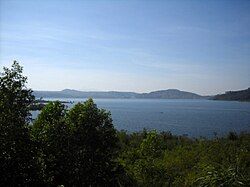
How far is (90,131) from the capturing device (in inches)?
738

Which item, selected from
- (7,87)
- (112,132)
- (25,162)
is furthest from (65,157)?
(7,87)

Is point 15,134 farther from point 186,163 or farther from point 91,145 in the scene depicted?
point 186,163

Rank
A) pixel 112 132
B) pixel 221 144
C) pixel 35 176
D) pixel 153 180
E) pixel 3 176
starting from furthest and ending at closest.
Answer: pixel 221 144 → pixel 153 180 → pixel 112 132 → pixel 35 176 → pixel 3 176

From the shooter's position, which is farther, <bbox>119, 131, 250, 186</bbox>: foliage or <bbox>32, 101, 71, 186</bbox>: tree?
<bbox>32, 101, 71, 186</bbox>: tree

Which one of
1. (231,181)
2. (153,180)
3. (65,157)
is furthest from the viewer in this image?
(153,180)

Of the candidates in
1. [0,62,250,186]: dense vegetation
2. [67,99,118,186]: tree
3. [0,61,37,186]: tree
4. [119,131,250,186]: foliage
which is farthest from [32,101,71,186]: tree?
[119,131,250,186]: foliage

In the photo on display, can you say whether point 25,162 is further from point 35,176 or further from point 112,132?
point 112,132

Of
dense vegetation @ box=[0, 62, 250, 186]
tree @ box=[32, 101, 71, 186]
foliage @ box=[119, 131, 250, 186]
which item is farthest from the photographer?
tree @ box=[32, 101, 71, 186]

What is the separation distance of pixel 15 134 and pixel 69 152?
5332 mm

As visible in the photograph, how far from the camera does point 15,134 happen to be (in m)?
13.1

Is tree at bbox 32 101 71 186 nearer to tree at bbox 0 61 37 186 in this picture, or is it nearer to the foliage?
tree at bbox 0 61 37 186

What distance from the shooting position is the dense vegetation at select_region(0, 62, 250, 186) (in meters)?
12.8

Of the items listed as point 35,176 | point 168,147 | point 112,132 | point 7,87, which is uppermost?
point 7,87

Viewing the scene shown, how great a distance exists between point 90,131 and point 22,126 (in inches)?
231
